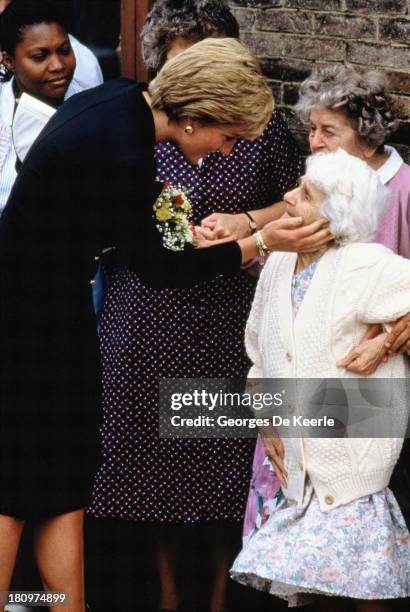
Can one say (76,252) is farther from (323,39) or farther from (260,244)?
(323,39)

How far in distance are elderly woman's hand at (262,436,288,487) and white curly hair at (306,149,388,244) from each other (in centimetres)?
75

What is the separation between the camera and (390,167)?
4.42 meters

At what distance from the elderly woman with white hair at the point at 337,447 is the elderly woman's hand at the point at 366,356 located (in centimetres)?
3

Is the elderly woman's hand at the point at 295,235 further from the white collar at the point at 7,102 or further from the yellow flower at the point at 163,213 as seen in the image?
the white collar at the point at 7,102

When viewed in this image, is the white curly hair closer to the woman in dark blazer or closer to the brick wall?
the woman in dark blazer

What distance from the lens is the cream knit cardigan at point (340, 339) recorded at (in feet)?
12.7

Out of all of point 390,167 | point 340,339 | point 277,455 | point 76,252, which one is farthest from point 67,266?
point 390,167

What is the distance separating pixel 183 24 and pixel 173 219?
0.76 m

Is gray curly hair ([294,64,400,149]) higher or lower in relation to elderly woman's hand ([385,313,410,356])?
higher

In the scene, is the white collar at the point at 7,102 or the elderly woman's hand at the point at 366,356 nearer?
the elderly woman's hand at the point at 366,356

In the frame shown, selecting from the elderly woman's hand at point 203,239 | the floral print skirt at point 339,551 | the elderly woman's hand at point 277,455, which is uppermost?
the elderly woman's hand at point 203,239

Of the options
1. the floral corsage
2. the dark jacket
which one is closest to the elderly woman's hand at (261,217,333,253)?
the dark jacket

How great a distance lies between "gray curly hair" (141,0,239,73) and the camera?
4652mm

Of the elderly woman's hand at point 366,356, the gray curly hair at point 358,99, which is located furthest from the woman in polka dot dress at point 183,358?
the elderly woman's hand at point 366,356
